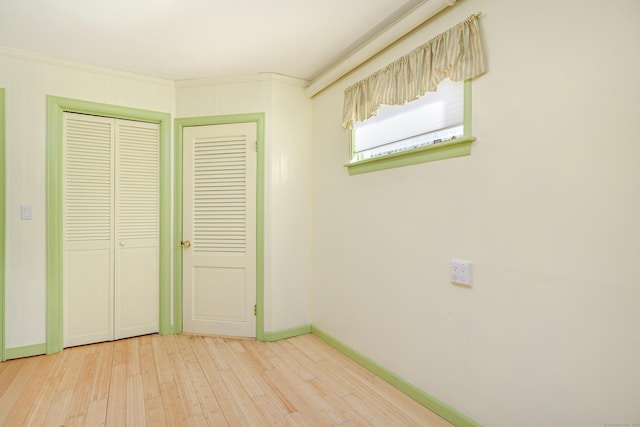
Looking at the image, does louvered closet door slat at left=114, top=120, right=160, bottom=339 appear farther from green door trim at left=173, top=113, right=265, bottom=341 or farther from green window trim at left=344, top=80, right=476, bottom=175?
green window trim at left=344, top=80, right=476, bottom=175

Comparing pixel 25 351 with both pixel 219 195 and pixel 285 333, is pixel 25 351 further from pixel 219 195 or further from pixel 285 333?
pixel 285 333

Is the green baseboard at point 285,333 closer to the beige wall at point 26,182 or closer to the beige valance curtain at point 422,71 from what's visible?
the beige wall at point 26,182

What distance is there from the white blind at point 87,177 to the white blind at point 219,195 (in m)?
0.74

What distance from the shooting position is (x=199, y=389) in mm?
2096

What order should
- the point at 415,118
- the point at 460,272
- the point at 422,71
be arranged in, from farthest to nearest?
the point at 415,118, the point at 422,71, the point at 460,272

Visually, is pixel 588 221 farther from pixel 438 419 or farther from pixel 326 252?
pixel 326 252

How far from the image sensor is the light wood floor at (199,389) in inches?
70.9

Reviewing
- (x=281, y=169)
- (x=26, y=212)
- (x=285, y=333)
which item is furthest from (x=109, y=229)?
(x=285, y=333)

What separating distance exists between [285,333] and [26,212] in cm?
233

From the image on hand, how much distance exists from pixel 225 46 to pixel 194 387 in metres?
2.45

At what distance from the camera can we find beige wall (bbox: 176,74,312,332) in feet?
9.64

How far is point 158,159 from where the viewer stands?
3037 millimetres

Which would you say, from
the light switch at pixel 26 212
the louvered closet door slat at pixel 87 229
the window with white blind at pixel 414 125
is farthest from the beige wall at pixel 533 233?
the light switch at pixel 26 212

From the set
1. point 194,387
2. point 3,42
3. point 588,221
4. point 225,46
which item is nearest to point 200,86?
point 225,46
